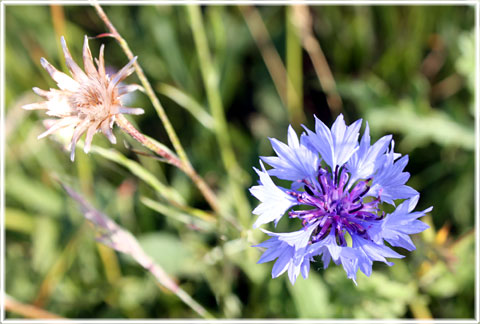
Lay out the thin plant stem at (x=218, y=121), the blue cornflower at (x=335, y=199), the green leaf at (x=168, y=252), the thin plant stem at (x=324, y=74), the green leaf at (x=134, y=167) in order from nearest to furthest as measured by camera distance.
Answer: the blue cornflower at (x=335, y=199) < the green leaf at (x=134, y=167) < the thin plant stem at (x=218, y=121) < the green leaf at (x=168, y=252) < the thin plant stem at (x=324, y=74)

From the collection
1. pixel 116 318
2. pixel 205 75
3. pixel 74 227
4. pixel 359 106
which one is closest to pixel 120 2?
pixel 205 75

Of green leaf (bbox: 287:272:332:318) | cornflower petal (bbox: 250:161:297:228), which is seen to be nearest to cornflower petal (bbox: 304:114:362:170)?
cornflower petal (bbox: 250:161:297:228)

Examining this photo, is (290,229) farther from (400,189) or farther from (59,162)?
(59,162)

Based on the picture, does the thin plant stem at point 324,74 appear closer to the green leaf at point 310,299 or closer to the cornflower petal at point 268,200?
the green leaf at point 310,299

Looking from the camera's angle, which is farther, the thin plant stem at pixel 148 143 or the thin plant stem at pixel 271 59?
the thin plant stem at pixel 271 59

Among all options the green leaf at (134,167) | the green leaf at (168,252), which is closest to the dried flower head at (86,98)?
the green leaf at (134,167)

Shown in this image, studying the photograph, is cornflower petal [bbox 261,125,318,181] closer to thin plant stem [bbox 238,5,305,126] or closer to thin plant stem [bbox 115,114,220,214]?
thin plant stem [bbox 115,114,220,214]

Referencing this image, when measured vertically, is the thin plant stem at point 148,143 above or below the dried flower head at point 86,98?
below
